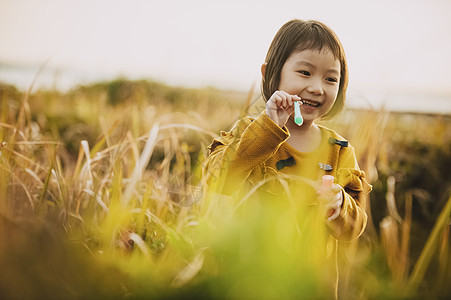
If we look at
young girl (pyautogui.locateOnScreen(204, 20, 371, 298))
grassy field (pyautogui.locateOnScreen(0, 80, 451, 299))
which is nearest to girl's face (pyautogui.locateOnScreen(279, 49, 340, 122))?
young girl (pyautogui.locateOnScreen(204, 20, 371, 298))

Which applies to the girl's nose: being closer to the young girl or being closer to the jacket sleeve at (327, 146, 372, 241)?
the young girl

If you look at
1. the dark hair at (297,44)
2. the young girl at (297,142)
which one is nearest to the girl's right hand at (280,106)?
the young girl at (297,142)

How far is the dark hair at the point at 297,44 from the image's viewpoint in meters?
0.86

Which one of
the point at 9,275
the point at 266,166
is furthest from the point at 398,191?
the point at 9,275

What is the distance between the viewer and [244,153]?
81 centimetres

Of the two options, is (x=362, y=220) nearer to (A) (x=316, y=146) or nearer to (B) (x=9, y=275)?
(A) (x=316, y=146)

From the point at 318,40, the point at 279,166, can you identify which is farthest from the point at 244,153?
the point at 318,40

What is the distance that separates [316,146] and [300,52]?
0.23m

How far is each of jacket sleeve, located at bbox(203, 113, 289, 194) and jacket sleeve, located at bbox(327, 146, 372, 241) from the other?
189 millimetres

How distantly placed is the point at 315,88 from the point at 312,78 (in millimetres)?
27

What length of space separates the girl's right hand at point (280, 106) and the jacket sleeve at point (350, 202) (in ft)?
0.69

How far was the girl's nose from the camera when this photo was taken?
826mm

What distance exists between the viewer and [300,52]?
85 centimetres

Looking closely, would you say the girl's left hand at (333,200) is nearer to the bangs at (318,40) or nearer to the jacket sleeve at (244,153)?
the jacket sleeve at (244,153)
